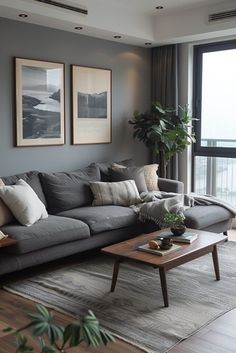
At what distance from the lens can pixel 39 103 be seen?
4.94 m

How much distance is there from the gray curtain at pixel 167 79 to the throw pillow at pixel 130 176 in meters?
1.04

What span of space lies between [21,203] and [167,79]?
3.13 m

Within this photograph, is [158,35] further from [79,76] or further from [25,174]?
[25,174]

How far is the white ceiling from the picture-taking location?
4.51m

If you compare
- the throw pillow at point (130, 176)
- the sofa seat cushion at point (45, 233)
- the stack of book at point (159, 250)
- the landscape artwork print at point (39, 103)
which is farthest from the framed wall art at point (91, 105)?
the stack of book at point (159, 250)

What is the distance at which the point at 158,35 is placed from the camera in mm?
5727

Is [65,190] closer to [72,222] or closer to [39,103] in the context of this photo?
[72,222]

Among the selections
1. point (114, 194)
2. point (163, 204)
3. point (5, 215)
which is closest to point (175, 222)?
point (163, 204)

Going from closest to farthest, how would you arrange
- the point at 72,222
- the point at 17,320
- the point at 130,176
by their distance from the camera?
the point at 17,320, the point at 72,222, the point at 130,176

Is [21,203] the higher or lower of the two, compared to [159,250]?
higher

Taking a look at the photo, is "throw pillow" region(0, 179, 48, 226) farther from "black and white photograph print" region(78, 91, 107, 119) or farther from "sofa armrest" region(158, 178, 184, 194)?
"sofa armrest" region(158, 178, 184, 194)

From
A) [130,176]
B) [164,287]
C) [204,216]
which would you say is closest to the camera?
[164,287]

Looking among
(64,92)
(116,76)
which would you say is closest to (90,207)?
(64,92)

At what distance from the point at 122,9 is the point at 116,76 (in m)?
0.90
